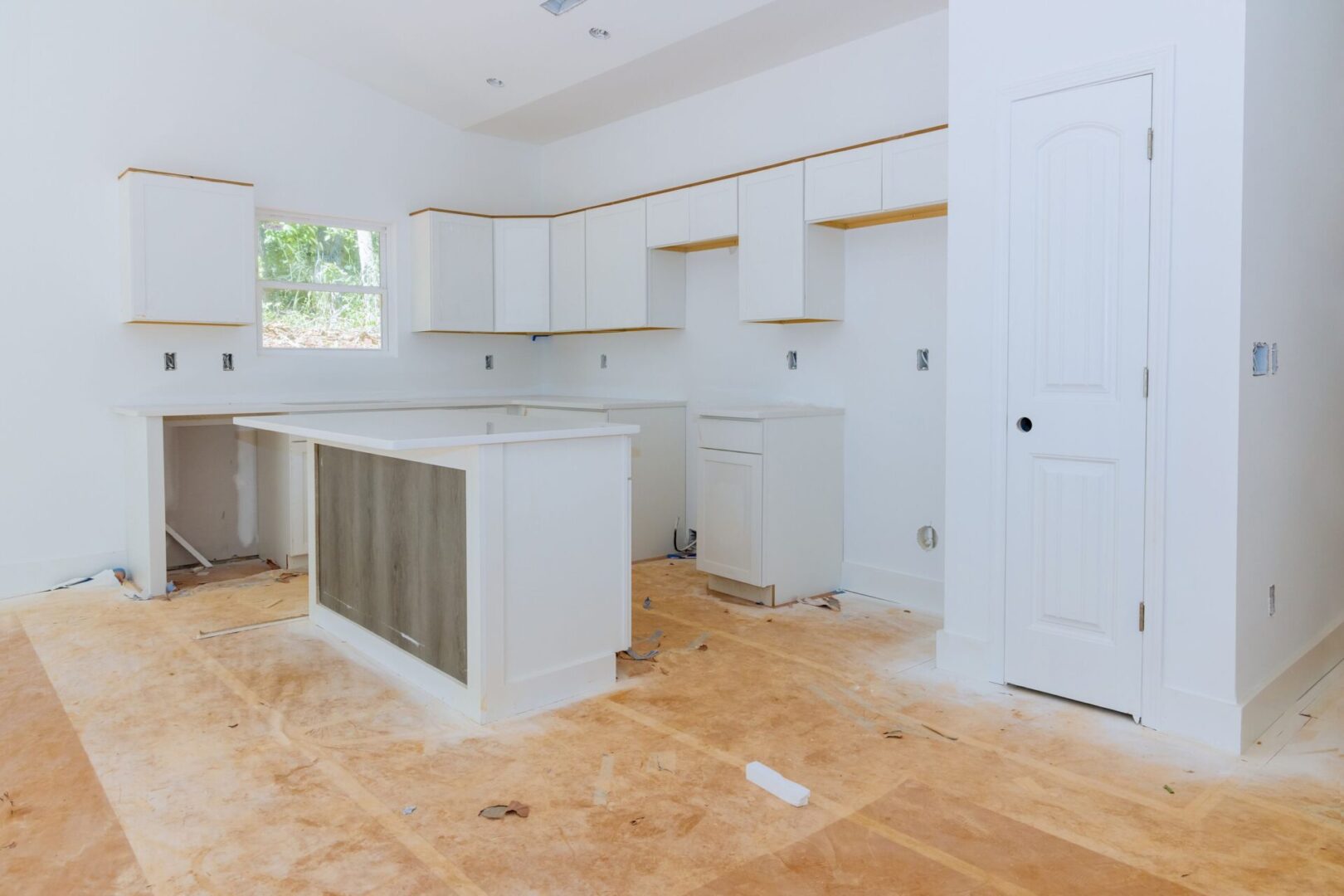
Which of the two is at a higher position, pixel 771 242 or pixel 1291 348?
pixel 771 242

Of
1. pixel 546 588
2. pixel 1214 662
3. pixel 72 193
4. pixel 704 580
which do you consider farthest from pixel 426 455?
pixel 72 193

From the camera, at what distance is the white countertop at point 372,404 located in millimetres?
4711

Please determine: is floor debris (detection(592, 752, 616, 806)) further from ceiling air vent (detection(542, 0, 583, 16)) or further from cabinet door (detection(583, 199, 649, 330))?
ceiling air vent (detection(542, 0, 583, 16))

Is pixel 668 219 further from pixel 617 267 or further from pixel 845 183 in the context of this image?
pixel 845 183

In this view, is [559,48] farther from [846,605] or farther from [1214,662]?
[1214,662]

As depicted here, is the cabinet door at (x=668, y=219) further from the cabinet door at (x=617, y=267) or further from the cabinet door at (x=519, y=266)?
the cabinet door at (x=519, y=266)

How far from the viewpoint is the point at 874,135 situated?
4562 mm

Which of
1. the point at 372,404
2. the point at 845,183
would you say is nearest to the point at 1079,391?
the point at 845,183

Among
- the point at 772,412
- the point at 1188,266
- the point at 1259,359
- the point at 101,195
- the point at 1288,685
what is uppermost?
the point at 101,195

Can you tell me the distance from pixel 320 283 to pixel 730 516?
3294 mm

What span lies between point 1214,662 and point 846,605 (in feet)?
Result: 6.23

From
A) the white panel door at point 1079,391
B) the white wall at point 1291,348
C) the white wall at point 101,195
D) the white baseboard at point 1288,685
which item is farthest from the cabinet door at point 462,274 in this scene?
the white baseboard at point 1288,685

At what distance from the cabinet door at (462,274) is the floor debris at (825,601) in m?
3.09

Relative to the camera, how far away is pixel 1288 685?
301 cm
